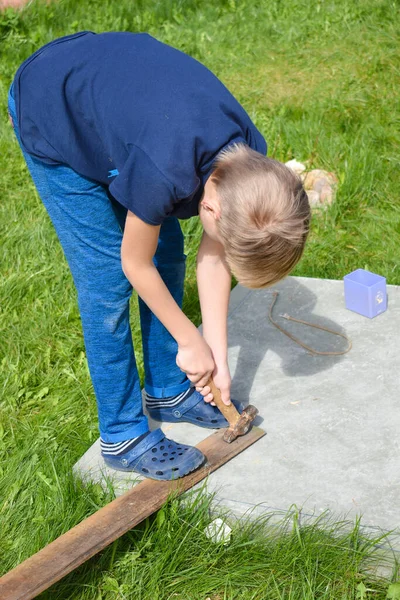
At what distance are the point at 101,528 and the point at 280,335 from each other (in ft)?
3.74

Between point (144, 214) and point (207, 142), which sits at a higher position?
point (207, 142)

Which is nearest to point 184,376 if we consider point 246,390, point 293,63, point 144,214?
point 246,390

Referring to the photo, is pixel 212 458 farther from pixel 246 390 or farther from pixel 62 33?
pixel 62 33

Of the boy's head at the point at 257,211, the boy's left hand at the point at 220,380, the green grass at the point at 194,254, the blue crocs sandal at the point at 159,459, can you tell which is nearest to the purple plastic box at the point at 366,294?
the green grass at the point at 194,254

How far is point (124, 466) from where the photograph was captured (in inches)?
98.1

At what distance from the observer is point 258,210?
1945 millimetres

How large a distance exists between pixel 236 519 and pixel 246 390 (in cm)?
58

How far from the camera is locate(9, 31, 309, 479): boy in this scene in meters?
1.95

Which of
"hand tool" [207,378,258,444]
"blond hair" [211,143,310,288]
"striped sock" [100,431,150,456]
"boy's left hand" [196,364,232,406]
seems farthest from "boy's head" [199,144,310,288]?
"striped sock" [100,431,150,456]

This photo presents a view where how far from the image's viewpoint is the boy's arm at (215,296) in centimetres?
242

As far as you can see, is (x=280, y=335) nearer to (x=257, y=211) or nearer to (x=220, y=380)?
(x=220, y=380)

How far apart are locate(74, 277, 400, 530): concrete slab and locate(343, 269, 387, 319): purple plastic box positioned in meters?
0.03

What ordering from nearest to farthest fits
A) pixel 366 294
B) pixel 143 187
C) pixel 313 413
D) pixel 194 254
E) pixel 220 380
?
1. pixel 143 187
2. pixel 220 380
3. pixel 313 413
4. pixel 366 294
5. pixel 194 254

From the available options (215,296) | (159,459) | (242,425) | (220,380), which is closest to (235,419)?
(242,425)
